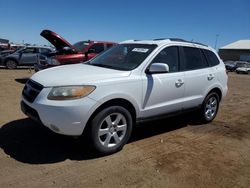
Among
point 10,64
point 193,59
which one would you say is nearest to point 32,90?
point 193,59

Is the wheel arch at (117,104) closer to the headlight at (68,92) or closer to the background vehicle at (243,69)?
the headlight at (68,92)

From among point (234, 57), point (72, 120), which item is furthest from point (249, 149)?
point (234, 57)

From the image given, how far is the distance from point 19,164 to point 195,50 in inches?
161

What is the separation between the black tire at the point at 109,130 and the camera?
13.7ft

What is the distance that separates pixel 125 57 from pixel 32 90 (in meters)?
1.76

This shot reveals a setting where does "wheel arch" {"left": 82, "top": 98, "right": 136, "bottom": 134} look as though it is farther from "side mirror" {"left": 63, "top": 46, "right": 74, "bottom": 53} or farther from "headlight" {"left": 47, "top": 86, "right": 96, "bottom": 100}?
"side mirror" {"left": 63, "top": 46, "right": 74, "bottom": 53}

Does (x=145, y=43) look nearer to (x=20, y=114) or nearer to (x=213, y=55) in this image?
(x=213, y=55)

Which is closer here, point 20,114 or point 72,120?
point 72,120

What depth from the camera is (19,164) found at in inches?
157

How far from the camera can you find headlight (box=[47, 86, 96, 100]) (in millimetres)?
4012

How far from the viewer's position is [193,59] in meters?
6.02

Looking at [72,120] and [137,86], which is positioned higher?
[137,86]

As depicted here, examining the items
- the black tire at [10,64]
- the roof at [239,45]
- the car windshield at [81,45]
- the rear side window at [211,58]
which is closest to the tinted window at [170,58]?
the rear side window at [211,58]

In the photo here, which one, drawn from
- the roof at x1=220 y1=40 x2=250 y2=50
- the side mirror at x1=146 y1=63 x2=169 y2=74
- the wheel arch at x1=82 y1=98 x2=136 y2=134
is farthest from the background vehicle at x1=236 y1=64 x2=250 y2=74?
the wheel arch at x1=82 y1=98 x2=136 y2=134
